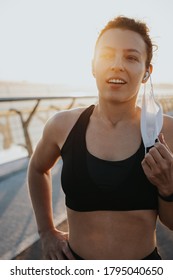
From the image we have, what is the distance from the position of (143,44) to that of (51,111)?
18.6 feet

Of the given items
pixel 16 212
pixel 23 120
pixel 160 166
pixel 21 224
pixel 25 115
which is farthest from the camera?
pixel 25 115

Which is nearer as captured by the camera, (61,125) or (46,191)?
(61,125)

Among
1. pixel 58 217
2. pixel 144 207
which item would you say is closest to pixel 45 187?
pixel 144 207

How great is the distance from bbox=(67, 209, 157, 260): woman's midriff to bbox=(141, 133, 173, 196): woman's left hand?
0.66 feet

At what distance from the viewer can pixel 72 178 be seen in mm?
1343

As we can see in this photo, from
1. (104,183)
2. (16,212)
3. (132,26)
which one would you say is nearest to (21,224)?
(16,212)

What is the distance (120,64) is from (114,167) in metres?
0.45

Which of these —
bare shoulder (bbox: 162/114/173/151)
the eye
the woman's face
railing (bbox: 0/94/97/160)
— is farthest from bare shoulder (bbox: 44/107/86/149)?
railing (bbox: 0/94/97/160)

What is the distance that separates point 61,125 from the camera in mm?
1501

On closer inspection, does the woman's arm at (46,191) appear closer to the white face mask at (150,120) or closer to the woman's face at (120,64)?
the woman's face at (120,64)

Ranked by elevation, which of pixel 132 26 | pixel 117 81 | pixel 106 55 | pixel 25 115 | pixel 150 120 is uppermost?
pixel 132 26

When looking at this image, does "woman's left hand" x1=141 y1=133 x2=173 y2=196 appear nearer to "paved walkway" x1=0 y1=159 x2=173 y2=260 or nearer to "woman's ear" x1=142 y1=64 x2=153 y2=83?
"woman's ear" x1=142 y1=64 x2=153 y2=83

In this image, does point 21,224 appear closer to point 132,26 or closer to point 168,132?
point 168,132
